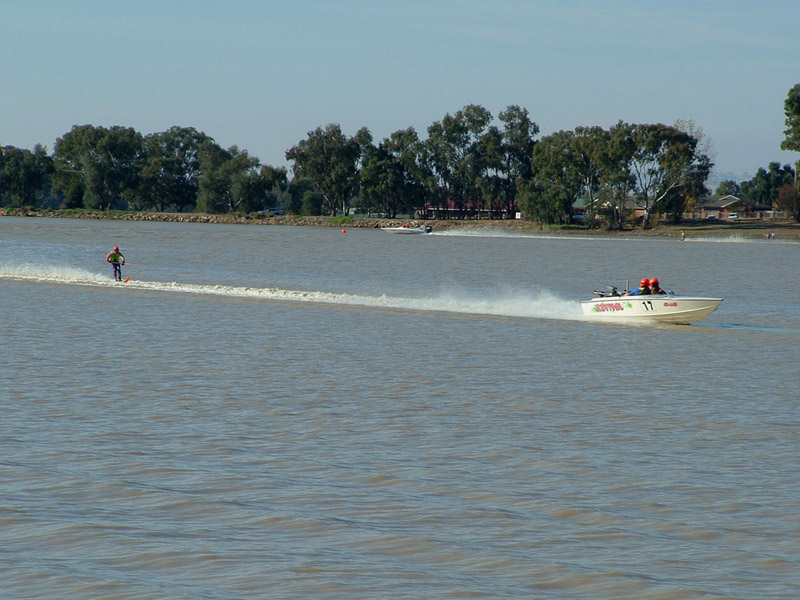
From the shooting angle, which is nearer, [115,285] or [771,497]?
[771,497]

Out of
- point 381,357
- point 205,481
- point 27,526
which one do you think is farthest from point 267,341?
point 27,526

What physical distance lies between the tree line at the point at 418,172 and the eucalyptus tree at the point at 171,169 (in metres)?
0.22

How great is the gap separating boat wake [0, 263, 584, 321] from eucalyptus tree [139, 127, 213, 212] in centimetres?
14061

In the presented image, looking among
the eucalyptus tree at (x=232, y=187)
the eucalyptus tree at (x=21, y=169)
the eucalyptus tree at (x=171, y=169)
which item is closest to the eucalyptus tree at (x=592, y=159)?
the eucalyptus tree at (x=232, y=187)

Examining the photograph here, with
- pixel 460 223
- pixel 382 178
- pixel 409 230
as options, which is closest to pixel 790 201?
pixel 460 223

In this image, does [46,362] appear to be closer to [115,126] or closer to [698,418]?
[698,418]

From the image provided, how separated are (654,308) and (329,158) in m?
134

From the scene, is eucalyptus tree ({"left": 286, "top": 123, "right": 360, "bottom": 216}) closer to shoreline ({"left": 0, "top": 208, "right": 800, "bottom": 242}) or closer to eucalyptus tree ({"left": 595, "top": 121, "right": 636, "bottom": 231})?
shoreline ({"left": 0, "top": 208, "right": 800, "bottom": 242})

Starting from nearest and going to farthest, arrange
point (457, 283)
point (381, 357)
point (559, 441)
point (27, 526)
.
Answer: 1. point (27, 526)
2. point (559, 441)
3. point (381, 357)
4. point (457, 283)

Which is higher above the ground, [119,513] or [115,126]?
[115,126]

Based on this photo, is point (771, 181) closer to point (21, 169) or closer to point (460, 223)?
point (460, 223)

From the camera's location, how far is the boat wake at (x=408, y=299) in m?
35.0

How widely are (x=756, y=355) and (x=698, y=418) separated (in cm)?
906

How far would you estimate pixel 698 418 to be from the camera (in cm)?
1631
